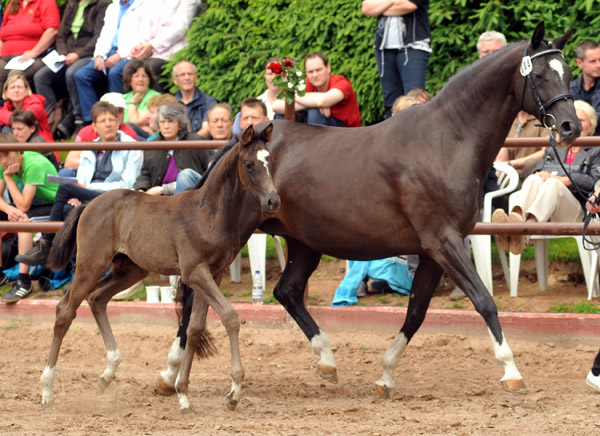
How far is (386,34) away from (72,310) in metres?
4.53

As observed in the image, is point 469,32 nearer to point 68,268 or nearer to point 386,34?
point 386,34

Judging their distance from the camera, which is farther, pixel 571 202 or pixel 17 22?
pixel 17 22

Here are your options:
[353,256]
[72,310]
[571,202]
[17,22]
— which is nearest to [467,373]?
[353,256]

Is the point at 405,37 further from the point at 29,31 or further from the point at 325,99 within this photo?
the point at 29,31

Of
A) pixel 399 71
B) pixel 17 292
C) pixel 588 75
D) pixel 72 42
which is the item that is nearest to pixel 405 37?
pixel 399 71

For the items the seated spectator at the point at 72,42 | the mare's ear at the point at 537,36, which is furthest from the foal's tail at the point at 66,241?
the seated spectator at the point at 72,42

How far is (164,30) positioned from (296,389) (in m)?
6.38

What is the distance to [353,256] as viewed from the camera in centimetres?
645

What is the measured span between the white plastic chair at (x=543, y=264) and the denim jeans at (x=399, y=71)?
1.79 metres

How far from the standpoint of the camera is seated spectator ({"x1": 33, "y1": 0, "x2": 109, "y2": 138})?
1231cm

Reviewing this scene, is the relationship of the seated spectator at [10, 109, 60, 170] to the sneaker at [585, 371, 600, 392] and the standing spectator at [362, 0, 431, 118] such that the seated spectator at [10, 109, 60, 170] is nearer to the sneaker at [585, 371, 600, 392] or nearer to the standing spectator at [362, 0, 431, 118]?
the standing spectator at [362, 0, 431, 118]

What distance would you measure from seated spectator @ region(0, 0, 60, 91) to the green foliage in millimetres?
2174

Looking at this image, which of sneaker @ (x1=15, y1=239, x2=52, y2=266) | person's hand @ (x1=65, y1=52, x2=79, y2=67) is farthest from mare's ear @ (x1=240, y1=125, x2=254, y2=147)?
person's hand @ (x1=65, y1=52, x2=79, y2=67)

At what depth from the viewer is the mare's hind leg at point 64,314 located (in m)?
6.05
